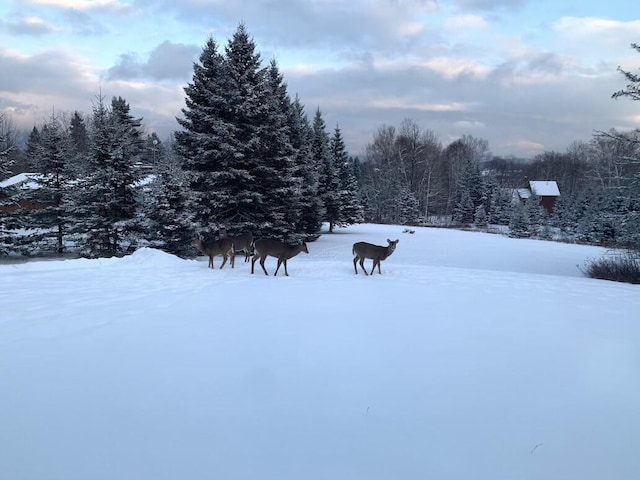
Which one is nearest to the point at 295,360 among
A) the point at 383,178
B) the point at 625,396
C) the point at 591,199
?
the point at 625,396

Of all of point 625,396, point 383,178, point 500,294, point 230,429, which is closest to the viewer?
point 230,429

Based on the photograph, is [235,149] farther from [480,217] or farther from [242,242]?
[480,217]

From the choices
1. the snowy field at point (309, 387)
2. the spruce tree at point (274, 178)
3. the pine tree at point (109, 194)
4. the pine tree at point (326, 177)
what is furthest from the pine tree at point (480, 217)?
the snowy field at point (309, 387)

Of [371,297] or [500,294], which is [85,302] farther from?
[500,294]

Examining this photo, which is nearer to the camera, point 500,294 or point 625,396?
point 625,396

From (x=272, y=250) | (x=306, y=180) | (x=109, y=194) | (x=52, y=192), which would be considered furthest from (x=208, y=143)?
(x=52, y=192)

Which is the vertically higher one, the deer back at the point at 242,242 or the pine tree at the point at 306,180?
the pine tree at the point at 306,180

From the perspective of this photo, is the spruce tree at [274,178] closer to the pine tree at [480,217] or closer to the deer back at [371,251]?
A: the deer back at [371,251]

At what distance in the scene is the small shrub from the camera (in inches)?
501

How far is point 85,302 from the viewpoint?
20.3ft

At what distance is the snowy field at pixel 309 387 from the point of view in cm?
275

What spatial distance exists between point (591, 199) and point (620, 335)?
46.2m

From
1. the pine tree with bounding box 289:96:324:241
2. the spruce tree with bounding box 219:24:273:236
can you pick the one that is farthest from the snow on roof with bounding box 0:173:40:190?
the pine tree with bounding box 289:96:324:241

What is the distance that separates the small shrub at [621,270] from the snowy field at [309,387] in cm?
694
